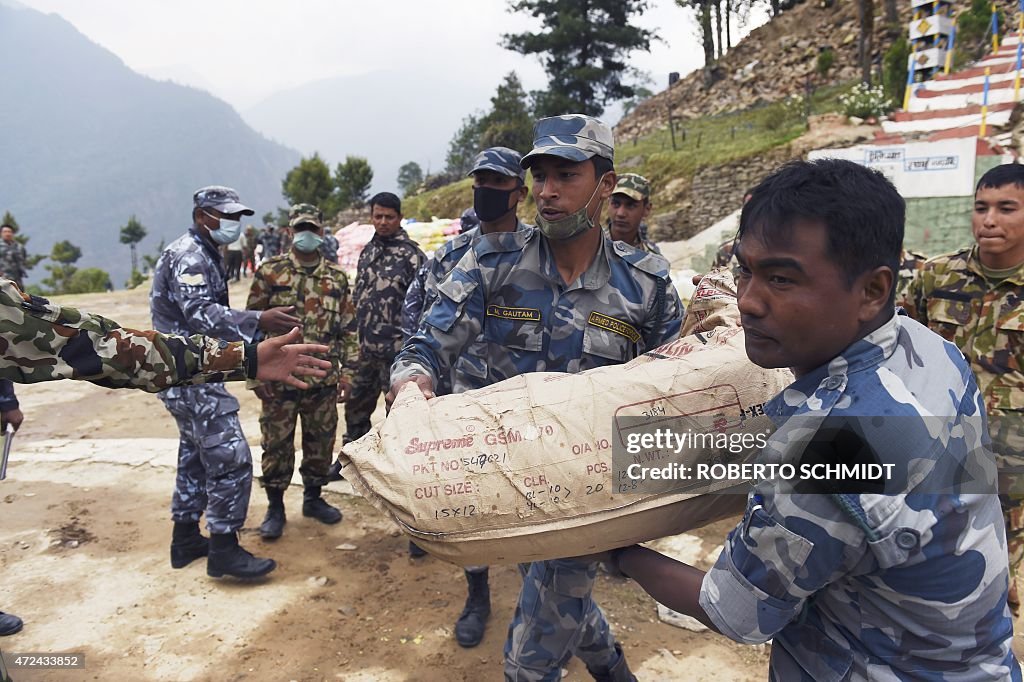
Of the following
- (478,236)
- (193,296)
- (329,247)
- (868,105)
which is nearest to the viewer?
(478,236)

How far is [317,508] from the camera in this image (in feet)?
13.3

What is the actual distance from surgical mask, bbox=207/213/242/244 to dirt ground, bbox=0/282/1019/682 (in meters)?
1.79

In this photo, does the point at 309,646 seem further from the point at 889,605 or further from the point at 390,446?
the point at 889,605

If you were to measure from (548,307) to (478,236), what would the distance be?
680mm

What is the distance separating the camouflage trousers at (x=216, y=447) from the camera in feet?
10.6

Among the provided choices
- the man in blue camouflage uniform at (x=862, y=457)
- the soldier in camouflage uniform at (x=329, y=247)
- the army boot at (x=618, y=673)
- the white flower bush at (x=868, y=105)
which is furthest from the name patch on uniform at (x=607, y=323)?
the white flower bush at (x=868, y=105)

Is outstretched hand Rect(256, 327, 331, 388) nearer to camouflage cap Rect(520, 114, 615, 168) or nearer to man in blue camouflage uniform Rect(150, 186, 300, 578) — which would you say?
camouflage cap Rect(520, 114, 615, 168)

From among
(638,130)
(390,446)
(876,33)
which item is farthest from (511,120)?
(390,446)

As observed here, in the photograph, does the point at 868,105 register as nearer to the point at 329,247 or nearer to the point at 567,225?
the point at 329,247

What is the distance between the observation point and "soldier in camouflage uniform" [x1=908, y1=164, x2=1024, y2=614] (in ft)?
8.15

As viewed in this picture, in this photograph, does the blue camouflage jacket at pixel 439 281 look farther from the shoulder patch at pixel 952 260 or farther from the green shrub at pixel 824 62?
the green shrub at pixel 824 62

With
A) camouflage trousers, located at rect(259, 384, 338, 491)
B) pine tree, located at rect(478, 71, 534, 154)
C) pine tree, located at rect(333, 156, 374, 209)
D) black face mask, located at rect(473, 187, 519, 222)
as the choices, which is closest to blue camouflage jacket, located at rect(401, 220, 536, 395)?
black face mask, located at rect(473, 187, 519, 222)

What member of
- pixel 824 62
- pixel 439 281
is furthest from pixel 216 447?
pixel 824 62

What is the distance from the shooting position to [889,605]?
39.2 inches
